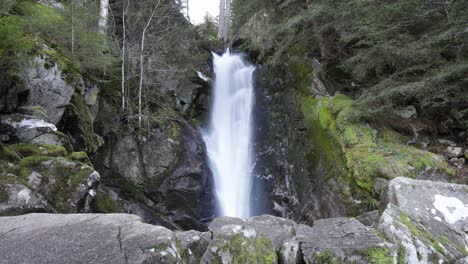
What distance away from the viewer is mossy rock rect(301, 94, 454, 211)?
19.1 ft

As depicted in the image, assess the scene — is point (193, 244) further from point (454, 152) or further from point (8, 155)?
point (454, 152)

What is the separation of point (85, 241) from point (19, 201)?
1833mm

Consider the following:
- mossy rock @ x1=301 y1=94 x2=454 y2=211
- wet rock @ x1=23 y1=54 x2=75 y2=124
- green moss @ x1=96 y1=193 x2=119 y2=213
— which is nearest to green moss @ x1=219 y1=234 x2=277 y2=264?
green moss @ x1=96 y1=193 x2=119 y2=213

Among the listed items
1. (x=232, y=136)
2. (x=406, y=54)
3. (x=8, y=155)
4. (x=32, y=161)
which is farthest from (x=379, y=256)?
(x=232, y=136)

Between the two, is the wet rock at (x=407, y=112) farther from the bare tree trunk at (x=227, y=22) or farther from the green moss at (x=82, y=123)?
the bare tree trunk at (x=227, y=22)

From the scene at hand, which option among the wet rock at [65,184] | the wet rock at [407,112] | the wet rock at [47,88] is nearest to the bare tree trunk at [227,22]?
the wet rock at [407,112]

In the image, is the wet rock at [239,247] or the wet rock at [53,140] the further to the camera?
the wet rock at [53,140]

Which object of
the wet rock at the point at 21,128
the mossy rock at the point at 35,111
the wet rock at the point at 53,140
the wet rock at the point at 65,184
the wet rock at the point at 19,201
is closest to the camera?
the wet rock at the point at 19,201

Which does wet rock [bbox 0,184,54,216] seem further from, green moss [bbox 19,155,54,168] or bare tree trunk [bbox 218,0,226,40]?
bare tree trunk [bbox 218,0,226,40]

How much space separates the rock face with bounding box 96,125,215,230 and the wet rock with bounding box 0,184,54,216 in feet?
15.4

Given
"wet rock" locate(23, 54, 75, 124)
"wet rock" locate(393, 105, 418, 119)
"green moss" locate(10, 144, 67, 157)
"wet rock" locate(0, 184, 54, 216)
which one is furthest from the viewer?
"wet rock" locate(393, 105, 418, 119)

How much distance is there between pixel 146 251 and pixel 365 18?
7.94m

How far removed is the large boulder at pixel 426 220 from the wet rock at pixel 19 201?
14.0 ft

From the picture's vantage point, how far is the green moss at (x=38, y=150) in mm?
4582
